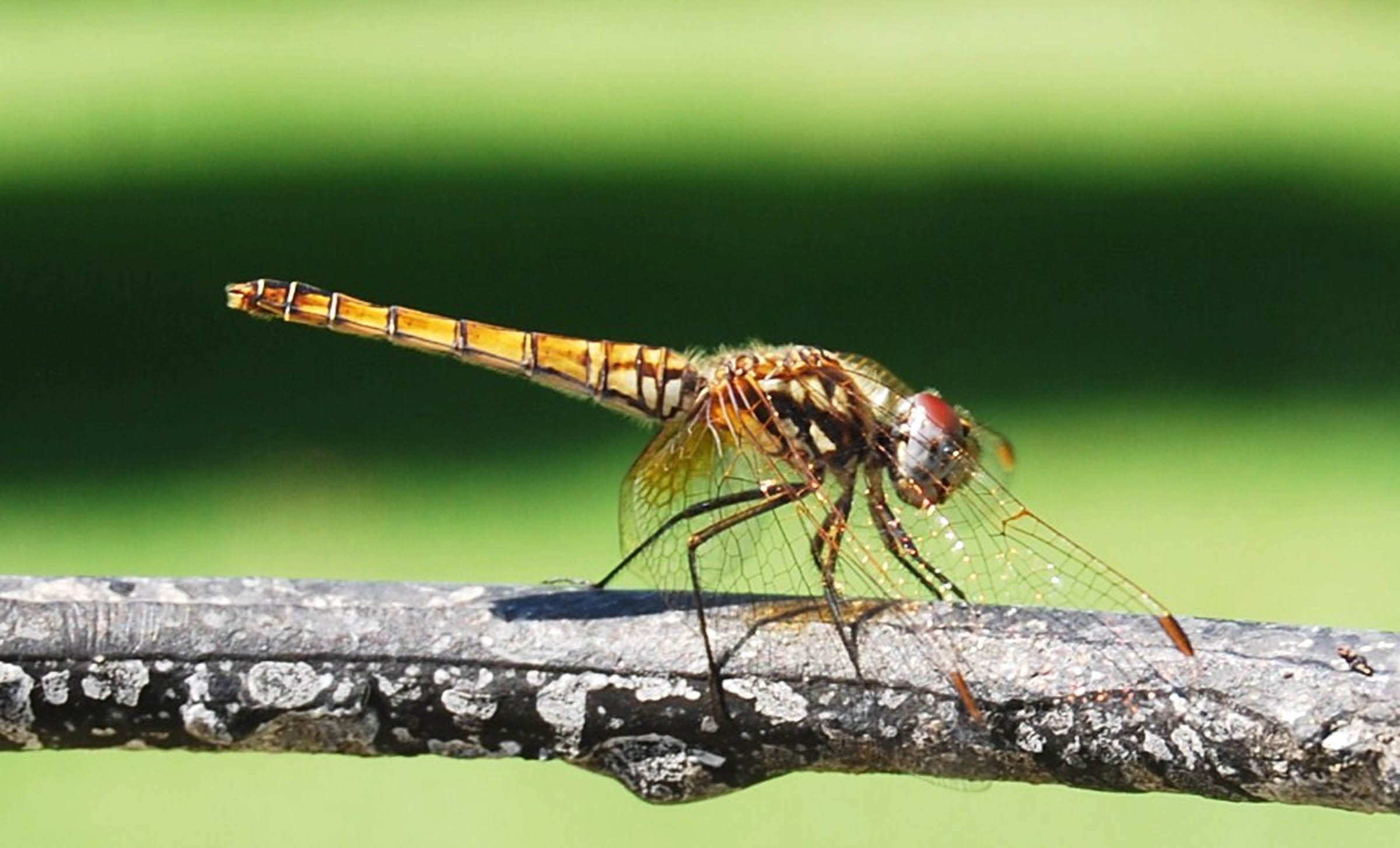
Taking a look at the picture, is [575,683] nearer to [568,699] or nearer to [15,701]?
[568,699]

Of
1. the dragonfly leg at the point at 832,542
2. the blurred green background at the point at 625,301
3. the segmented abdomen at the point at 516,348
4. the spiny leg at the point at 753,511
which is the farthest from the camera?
the blurred green background at the point at 625,301

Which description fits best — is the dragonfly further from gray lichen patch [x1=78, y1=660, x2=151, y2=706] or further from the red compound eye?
gray lichen patch [x1=78, y1=660, x2=151, y2=706]

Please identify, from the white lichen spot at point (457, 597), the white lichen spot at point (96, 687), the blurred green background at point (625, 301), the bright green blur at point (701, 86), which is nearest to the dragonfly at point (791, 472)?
the white lichen spot at point (457, 597)

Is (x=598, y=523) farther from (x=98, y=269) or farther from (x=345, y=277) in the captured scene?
(x=98, y=269)

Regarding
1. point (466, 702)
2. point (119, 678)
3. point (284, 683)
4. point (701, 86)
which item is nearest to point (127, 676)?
point (119, 678)

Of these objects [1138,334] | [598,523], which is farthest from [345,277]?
[1138,334]

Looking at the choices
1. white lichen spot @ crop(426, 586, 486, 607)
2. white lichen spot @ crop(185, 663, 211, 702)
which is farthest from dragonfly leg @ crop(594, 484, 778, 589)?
white lichen spot @ crop(185, 663, 211, 702)

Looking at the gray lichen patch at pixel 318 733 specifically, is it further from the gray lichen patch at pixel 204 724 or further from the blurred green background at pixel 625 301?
the blurred green background at pixel 625 301
